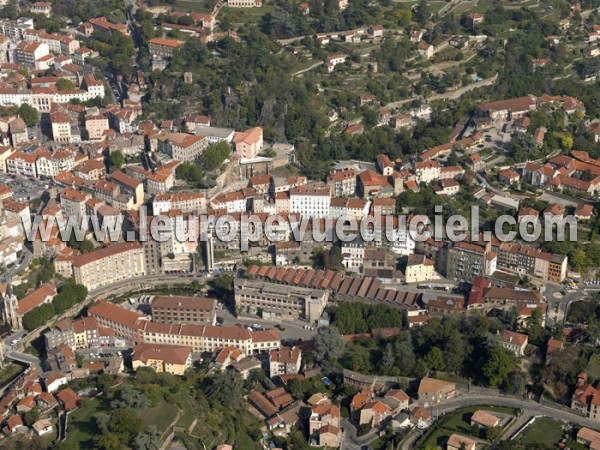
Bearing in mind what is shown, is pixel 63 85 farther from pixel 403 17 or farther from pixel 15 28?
pixel 403 17

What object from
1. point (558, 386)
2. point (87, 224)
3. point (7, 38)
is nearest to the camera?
point (558, 386)

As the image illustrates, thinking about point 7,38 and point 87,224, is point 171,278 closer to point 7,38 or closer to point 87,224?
point 87,224

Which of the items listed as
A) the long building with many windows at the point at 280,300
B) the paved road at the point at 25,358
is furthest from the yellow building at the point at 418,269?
the paved road at the point at 25,358

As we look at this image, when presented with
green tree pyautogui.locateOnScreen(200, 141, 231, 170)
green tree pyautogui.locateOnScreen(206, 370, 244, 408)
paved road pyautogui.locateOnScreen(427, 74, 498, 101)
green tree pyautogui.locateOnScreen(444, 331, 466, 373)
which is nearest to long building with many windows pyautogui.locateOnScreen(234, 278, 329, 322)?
green tree pyautogui.locateOnScreen(206, 370, 244, 408)

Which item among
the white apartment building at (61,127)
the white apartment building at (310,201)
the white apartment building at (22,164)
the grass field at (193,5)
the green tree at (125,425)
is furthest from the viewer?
the grass field at (193,5)

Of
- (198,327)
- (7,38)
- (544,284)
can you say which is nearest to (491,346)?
(544,284)

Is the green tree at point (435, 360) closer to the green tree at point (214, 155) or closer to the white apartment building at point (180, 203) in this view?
the white apartment building at point (180, 203)
